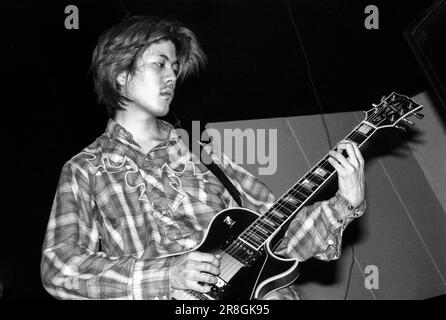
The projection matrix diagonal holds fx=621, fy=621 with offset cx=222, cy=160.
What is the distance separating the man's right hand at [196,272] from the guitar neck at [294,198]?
0.41ft

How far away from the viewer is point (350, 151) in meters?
1.68

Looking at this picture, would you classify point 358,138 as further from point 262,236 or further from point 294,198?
point 262,236

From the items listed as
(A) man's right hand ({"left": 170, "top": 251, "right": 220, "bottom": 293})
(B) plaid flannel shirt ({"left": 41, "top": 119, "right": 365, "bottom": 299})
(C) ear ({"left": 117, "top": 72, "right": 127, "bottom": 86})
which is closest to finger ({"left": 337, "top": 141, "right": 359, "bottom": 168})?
(B) plaid flannel shirt ({"left": 41, "top": 119, "right": 365, "bottom": 299})

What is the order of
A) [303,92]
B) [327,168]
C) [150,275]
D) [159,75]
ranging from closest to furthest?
[150,275] < [327,168] < [159,75] < [303,92]

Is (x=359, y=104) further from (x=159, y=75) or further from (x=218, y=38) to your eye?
(x=159, y=75)

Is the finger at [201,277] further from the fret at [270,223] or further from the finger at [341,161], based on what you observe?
the finger at [341,161]

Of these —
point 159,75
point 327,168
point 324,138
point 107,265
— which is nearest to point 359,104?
point 324,138

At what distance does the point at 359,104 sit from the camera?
189cm

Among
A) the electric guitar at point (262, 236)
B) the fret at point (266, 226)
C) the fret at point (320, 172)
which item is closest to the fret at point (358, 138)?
the electric guitar at point (262, 236)

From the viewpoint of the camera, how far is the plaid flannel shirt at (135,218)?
1.62 metres

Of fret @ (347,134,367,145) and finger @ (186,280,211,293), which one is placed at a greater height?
fret @ (347,134,367,145)

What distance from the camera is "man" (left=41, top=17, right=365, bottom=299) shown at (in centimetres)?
162

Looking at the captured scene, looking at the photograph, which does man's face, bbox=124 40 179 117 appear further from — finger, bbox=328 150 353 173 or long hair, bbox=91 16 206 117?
finger, bbox=328 150 353 173
